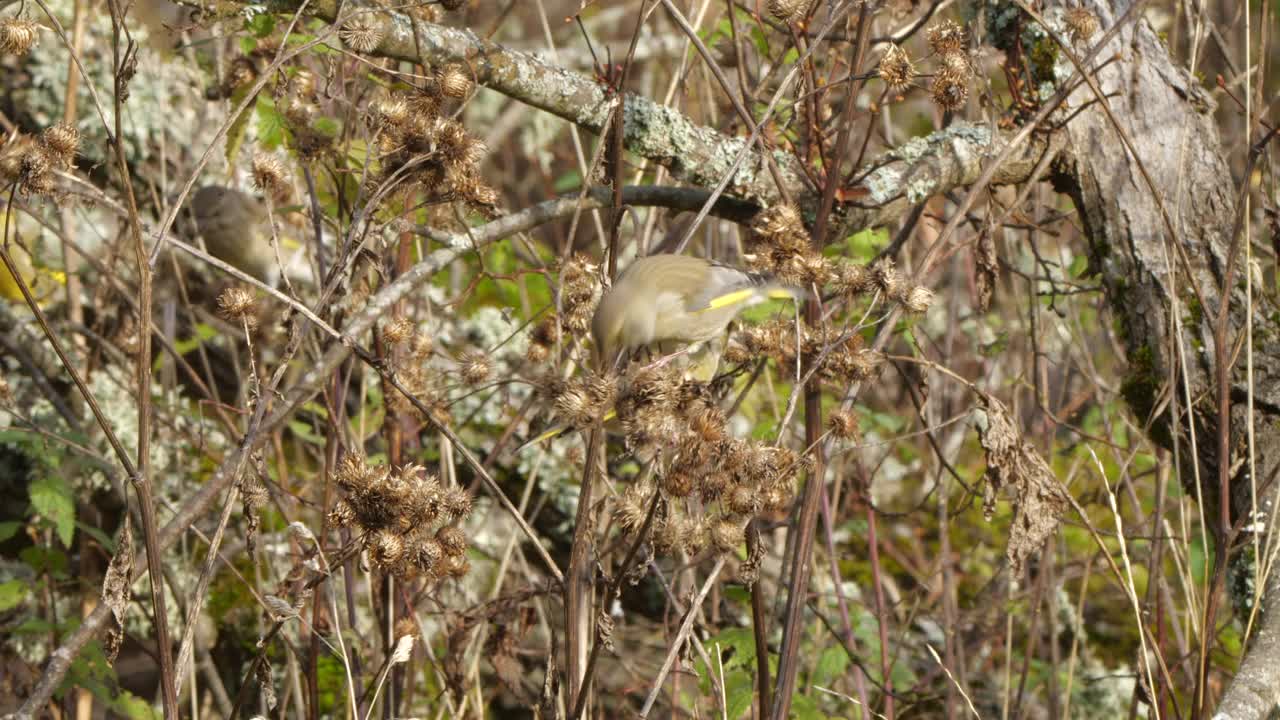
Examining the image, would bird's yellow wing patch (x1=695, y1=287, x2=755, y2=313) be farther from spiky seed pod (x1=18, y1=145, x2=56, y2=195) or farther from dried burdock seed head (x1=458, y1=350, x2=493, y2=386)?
spiky seed pod (x1=18, y1=145, x2=56, y2=195)

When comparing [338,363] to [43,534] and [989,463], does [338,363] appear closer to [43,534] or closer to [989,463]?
[989,463]

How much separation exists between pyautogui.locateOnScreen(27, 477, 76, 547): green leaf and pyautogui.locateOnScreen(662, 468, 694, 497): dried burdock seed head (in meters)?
1.82

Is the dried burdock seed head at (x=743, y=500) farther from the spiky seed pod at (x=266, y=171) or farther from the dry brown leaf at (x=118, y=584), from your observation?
the spiky seed pod at (x=266, y=171)

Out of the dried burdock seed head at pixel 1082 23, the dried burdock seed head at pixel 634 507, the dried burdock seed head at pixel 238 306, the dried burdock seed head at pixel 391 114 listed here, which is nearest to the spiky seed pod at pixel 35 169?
the dried burdock seed head at pixel 238 306

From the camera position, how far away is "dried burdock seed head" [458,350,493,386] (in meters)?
2.17

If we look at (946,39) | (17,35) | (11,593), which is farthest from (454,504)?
(11,593)

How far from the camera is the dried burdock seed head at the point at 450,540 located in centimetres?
183

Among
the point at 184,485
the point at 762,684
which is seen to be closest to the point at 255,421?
the point at 762,684

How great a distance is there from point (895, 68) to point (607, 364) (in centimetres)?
76

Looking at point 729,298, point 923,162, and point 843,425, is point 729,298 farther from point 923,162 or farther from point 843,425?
point 923,162

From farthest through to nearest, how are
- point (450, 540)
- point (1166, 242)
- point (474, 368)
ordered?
1. point (1166, 242)
2. point (474, 368)
3. point (450, 540)

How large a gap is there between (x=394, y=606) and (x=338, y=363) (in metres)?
0.94

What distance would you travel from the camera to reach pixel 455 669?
100 inches

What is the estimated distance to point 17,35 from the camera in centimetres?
169
